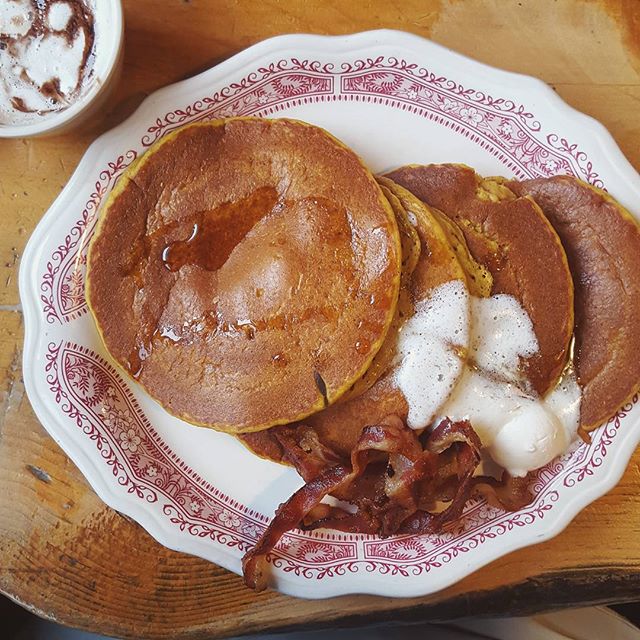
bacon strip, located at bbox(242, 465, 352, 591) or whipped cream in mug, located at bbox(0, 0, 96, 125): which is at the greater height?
whipped cream in mug, located at bbox(0, 0, 96, 125)

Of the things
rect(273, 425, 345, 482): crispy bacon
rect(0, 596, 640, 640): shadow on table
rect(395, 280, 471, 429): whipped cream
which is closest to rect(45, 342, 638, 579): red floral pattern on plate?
rect(273, 425, 345, 482): crispy bacon

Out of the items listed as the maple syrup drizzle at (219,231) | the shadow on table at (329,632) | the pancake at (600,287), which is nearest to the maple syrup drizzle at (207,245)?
the maple syrup drizzle at (219,231)

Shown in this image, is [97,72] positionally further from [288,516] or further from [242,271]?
[288,516]

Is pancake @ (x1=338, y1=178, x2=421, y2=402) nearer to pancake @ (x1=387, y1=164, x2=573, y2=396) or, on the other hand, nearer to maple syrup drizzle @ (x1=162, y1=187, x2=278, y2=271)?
pancake @ (x1=387, y1=164, x2=573, y2=396)

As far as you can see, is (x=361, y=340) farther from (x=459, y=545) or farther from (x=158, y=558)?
(x=158, y=558)

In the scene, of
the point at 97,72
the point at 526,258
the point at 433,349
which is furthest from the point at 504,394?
the point at 97,72

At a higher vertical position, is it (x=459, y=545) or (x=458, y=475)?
(x=458, y=475)

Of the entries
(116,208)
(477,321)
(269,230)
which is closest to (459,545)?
(477,321)
